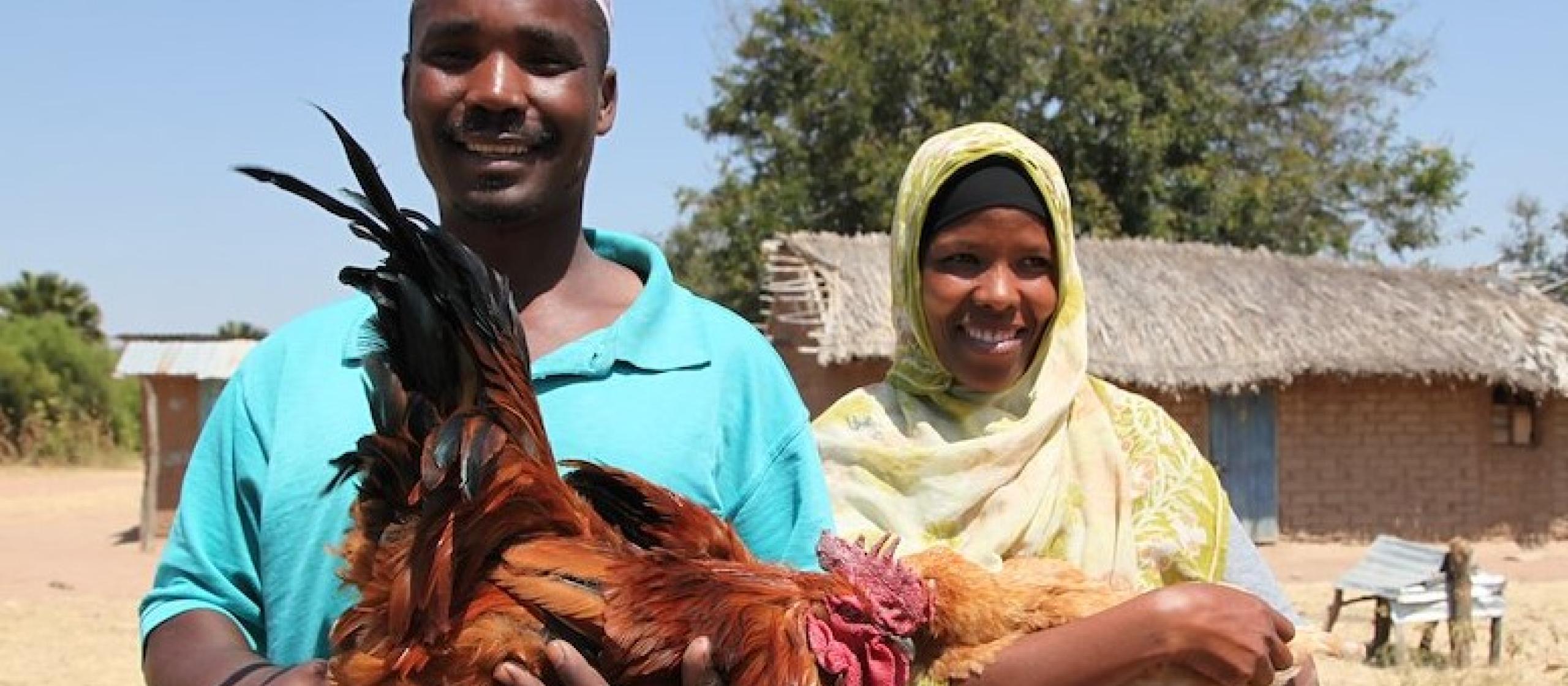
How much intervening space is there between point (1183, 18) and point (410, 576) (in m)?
24.9

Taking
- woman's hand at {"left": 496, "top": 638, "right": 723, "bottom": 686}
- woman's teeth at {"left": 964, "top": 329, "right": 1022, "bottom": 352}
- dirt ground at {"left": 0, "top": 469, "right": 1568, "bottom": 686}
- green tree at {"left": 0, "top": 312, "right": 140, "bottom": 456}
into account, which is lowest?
dirt ground at {"left": 0, "top": 469, "right": 1568, "bottom": 686}

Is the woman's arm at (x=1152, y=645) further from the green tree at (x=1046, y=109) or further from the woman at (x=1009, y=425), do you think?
the green tree at (x=1046, y=109)

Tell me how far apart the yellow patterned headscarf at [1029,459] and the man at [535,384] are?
0.66 meters

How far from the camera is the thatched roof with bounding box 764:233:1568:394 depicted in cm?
1773

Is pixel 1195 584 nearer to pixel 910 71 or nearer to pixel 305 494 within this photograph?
pixel 305 494

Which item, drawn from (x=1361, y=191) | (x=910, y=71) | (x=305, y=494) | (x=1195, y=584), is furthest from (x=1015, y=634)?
(x=1361, y=191)

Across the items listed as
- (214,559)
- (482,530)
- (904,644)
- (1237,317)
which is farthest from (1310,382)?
(214,559)

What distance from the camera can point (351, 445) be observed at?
207cm

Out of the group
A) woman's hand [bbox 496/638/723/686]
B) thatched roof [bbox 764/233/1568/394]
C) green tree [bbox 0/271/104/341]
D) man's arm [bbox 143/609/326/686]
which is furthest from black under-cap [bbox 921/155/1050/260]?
green tree [bbox 0/271/104/341]

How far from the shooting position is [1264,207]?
24.9 meters

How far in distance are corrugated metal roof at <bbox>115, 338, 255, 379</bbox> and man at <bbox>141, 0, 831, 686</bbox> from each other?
628 inches

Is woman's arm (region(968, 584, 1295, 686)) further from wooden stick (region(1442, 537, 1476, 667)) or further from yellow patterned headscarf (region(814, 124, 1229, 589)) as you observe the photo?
wooden stick (region(1442, 537, 1476, 667))

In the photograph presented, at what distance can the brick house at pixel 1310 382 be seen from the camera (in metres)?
18.2

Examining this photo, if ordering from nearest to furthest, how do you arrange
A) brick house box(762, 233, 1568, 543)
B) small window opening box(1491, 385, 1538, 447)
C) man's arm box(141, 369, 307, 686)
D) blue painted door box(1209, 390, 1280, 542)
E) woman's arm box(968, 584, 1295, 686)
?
man's arm box(141, 369, 307, 686) < woman's arm box(968, 584, 1295, 686) < brick house box(762, 233, 1568, 543) < blue painted door box(1209, 390, 1280, 542) < small window opening box(1491, 385, 1538, 447)
